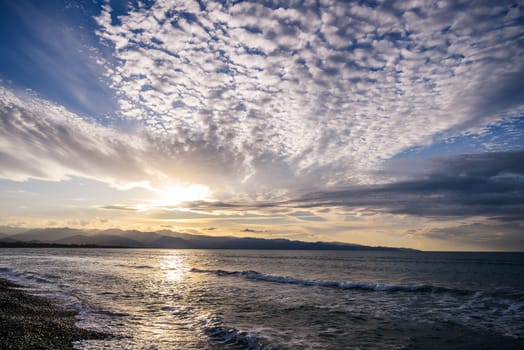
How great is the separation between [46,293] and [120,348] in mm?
19785

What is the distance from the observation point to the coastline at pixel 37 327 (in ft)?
39.4

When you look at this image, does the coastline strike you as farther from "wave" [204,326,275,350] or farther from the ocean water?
"wave" [204,326,275,350]

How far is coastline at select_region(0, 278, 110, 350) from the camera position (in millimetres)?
12016

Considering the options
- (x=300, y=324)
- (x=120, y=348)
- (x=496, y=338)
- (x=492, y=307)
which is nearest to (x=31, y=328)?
(x=120, y=348)

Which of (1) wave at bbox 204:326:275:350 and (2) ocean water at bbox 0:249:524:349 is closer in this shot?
(1) wave at bbox 204:326:275:350

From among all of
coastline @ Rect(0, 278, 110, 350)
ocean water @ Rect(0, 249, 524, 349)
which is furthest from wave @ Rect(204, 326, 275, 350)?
coastline @ Rect(0, 278, 110, 350)

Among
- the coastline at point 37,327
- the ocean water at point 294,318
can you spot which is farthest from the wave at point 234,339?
the coastline at point 37,327

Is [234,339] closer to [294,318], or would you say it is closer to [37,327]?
[294,318]

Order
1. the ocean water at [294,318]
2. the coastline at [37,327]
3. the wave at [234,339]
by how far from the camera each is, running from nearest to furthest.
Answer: the coastline at [37,327] < the wave at [234,339] < the ocean water at [294,318]

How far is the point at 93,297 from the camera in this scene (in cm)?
2531

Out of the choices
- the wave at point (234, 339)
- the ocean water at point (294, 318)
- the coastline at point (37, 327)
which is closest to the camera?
the coastline at point (37, 327)

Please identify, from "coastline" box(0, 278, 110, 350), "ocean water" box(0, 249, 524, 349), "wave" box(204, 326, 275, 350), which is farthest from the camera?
"ocean water" box(0, 249, 524, 349)

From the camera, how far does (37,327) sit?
1431 centimetres

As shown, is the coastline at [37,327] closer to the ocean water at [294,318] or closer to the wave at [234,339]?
the ocean water at [294,318]
